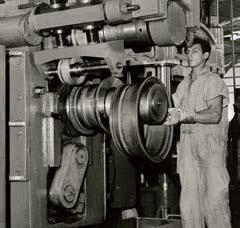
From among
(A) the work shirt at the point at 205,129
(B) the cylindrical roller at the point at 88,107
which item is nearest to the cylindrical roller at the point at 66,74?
(B) the cylindrical roller at the point at 88,107

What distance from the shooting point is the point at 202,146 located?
2.30 m

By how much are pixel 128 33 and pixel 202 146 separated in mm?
682

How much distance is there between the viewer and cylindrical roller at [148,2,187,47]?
6.72 ft

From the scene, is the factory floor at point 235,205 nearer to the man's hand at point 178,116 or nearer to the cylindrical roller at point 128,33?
the man's hand at point 178,116

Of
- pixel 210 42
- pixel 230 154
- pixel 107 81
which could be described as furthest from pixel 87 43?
pixel 230 154

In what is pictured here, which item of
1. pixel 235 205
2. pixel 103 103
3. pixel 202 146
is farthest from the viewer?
pixel 235 205

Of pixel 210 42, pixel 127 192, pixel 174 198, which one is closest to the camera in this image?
pixel 127 192

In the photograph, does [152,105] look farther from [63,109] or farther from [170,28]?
[63,109]

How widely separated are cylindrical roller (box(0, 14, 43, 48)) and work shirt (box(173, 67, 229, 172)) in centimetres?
84

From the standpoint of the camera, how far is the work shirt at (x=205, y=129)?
2279 millimetres

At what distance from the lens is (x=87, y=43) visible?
6.97ft

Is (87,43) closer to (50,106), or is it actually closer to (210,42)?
(50,106)

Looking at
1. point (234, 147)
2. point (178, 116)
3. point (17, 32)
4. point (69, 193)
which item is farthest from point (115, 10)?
point (234, 147)

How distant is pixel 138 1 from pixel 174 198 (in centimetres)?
190
